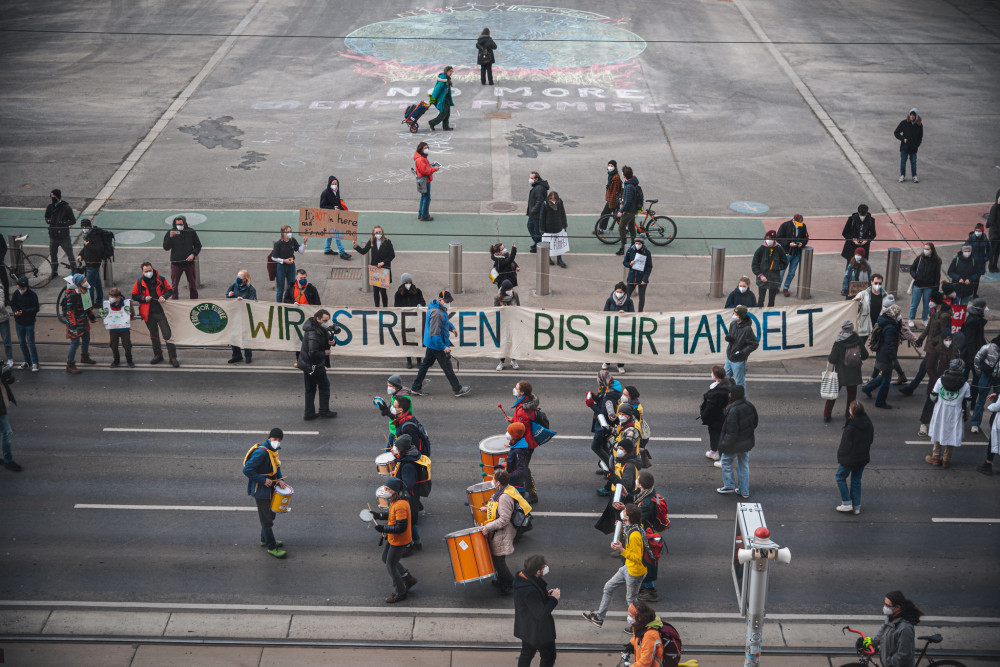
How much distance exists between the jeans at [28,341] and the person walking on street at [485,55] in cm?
2190

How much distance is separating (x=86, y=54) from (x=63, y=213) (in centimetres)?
1942

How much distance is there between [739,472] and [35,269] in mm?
17083

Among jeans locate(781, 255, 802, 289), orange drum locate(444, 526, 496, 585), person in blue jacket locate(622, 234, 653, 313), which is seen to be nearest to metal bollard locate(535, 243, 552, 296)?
person in blue jacket locate(622, 234, 653, 313)

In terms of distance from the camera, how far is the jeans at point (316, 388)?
18.2 meters

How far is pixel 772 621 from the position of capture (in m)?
13.3

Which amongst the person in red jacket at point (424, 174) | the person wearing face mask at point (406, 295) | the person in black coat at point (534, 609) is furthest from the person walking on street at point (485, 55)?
the person in black coat at point (534, 609)

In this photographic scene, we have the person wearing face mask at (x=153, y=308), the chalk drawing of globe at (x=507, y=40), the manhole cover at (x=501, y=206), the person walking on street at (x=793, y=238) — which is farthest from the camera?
the chalk drawing of globe at (x=507, y=40)

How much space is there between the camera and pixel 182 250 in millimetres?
23125

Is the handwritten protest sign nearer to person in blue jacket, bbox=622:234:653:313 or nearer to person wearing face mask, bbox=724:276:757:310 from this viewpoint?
person in blue jacket, bbox=622:234:653:313

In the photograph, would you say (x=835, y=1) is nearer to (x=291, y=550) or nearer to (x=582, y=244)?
(x=582, y=244)

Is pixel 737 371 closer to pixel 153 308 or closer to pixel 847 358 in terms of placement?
pixel 847 358

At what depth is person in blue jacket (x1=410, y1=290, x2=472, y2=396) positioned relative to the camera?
19281 millimetres

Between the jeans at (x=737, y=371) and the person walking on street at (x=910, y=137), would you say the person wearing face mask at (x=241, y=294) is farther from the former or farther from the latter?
the person walking on street at (x=910, y=137)

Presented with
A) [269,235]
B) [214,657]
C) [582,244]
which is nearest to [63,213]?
[269,235]
